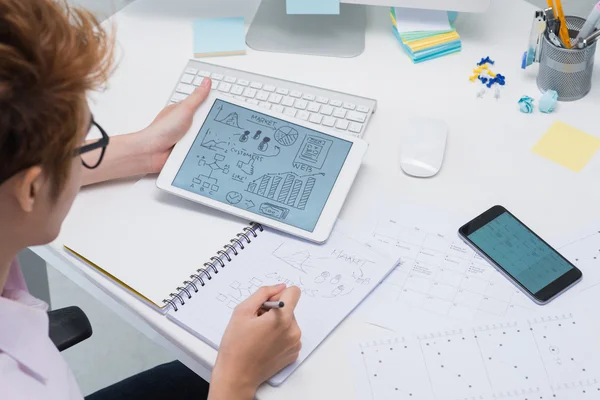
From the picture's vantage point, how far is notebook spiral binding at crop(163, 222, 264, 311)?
845 millimetres

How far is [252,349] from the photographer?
2.56ft

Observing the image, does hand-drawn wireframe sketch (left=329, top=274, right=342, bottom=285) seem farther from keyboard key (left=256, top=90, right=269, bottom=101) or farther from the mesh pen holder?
the mesh pen holder

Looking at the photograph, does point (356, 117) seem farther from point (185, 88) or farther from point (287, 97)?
point (185, 88)

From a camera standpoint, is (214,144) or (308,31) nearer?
(214,144)

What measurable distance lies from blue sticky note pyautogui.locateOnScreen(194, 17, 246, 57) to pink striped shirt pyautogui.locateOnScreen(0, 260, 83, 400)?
57 cm

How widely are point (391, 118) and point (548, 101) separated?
0.75 ft

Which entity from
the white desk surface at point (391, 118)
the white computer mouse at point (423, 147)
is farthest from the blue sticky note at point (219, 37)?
the white computer mouse at point (423, 147)

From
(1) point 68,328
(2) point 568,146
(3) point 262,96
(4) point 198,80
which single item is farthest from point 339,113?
(1) point 68,328

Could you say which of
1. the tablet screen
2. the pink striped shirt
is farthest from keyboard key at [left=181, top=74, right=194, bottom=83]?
the pink striped shirt

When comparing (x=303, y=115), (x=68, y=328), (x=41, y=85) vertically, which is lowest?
(x=68, y=328)

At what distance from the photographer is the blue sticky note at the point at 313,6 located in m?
1.14

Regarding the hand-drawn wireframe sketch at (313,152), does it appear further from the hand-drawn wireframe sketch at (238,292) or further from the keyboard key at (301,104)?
the hand-drawn wireframe sketch at (238,292)

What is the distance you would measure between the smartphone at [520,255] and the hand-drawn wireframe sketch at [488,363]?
4 cm

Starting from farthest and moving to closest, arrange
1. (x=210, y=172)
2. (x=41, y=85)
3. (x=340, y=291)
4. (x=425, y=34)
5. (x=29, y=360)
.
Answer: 1. (x=425, y=34)
2. (x=210, y=172)
3. (x=340, y=291)
4. (x=29, y=360)
5. (x=41, y=85)
